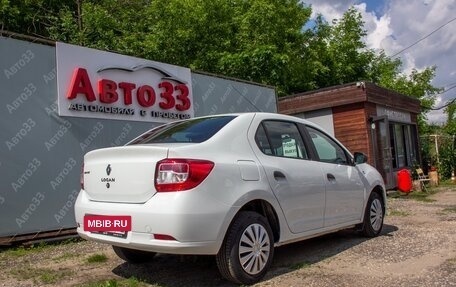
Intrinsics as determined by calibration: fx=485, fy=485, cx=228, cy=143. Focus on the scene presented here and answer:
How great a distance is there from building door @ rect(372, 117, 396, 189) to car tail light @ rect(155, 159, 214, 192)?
39.6ft

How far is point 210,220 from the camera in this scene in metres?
4.16

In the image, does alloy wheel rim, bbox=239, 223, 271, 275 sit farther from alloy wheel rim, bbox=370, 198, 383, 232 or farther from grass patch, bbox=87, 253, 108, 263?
alloy wheel rim, bbox=370, 198, 383, 232

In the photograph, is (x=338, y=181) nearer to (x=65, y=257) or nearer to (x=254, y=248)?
(x=254, y=248)

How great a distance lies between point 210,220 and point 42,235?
405 centimetres

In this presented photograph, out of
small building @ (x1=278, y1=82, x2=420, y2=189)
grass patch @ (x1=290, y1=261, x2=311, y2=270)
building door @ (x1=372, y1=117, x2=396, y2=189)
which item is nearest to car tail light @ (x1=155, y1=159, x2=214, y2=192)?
grass patch @ (x1=290, y1=261, x2=311, y2=270)

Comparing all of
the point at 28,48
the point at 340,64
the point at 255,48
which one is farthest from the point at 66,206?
the point at 340,64

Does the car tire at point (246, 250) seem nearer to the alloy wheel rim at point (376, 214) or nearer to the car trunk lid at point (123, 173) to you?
the car trunk lid at point (123, 173)

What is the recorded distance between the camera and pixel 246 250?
4500mm

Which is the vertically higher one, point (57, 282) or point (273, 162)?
point (273, 162)

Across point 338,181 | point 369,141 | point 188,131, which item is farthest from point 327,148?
point 369,141

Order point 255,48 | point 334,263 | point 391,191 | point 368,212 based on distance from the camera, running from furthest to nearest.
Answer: point 255,48
point 391,191
point 368,212
point 334,263

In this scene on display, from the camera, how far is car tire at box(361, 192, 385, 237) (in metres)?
6.63

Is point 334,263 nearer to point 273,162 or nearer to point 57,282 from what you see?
point 273,162

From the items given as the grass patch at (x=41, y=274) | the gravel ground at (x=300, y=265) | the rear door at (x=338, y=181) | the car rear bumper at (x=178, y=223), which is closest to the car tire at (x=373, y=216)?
the gravel ground at (x=300, y=265)
